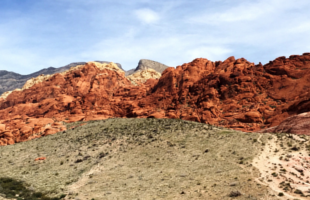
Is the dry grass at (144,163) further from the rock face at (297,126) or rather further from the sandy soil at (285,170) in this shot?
the rock face at (297,126)

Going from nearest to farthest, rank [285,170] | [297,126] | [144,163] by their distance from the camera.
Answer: [285,170]
[144,163]
[297,126]

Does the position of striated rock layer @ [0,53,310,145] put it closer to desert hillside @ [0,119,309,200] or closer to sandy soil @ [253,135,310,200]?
desert hillside @ [0,119,309,200]

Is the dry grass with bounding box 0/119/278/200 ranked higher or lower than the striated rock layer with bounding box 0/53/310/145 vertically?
lower

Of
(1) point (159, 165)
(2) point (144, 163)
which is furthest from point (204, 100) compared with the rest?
(1) point (159, 165)

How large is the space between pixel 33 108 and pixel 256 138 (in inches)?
3804

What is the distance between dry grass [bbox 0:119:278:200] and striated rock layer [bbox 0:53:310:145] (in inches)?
529

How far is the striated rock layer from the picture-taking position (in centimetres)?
6312

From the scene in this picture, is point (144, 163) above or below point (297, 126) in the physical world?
below

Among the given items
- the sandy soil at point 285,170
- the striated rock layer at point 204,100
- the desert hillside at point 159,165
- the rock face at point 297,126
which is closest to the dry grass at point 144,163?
the desert hillside at point 159,165

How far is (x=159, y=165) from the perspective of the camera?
4044cm

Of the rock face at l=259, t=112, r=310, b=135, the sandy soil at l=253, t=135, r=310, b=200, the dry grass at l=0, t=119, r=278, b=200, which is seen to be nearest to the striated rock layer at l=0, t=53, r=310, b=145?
the rock face at l=259, t=112, r=310, b=135

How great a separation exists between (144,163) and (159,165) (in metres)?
3.09

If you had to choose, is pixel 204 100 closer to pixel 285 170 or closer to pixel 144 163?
pixel 144 163

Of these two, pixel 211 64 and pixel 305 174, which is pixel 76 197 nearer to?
pixel 305 174
